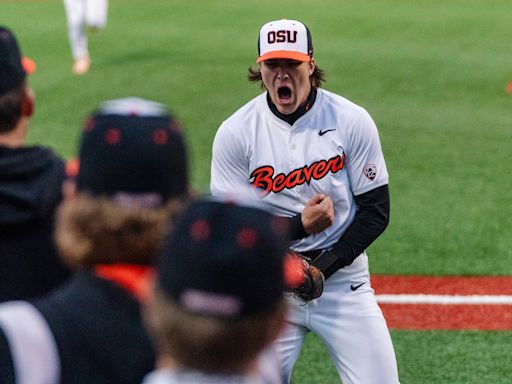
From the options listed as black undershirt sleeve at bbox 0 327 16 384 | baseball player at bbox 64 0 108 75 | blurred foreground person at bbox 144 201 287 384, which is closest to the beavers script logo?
black undershirt sleeve at bbox 0 327 16 384

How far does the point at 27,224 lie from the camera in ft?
10.2

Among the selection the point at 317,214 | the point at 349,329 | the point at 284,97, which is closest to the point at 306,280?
the point at 317,214

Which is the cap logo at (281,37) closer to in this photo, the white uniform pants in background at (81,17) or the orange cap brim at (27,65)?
the orange cap brim at (27,65)

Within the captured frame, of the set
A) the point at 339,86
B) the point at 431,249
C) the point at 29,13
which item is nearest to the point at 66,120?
the point at 339,86

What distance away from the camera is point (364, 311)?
5.21 metres

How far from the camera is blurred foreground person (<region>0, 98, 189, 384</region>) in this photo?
2430 millimetres

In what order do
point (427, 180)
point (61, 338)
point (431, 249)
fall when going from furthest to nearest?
point (427, 180), point (431, 249), point (61, 338)

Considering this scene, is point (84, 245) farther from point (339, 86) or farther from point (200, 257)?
point (339, 86)

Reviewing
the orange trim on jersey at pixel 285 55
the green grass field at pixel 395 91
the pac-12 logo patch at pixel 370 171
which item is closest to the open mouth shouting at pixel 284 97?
the orange trim on jersey at pixel 285 55

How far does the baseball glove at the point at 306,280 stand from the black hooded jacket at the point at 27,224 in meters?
1.83

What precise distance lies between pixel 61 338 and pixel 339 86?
11.6 meters

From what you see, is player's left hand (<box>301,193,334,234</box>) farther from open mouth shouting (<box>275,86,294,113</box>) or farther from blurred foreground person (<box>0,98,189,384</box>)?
blurred foreground person (<box>0,98,189,384</box>)

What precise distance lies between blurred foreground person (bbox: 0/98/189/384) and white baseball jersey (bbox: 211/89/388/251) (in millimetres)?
2740

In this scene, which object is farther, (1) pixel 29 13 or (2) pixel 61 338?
(1) pixel 29 13
